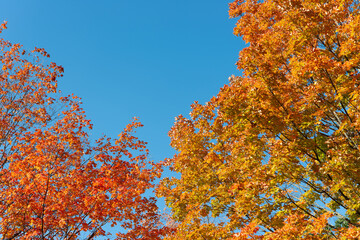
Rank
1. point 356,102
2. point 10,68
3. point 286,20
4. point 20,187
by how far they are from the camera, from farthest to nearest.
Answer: point 10,68, point 20,187, point 286,20, point 356,102

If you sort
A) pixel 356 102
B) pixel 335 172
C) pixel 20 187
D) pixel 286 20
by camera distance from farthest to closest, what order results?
pixel 20 187 → pixel 286 20 → pixel 335 172 → pixel 356 102

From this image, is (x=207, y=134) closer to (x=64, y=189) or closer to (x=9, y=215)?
(x=64, y=189)

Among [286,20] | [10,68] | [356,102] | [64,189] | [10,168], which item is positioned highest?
[10,68]

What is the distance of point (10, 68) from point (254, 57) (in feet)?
38.1

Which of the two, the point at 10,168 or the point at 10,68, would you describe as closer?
the point at 10,168

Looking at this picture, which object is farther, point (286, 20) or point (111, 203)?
point (111, 203)

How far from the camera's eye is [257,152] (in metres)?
8.41

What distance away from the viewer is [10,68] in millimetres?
12844

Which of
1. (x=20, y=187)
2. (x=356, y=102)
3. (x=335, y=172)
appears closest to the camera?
(x=356, y=102)

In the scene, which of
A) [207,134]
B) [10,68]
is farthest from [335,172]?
[10,68]

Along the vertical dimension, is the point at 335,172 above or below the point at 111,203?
below

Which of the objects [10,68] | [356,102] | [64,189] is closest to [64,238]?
[64,189]

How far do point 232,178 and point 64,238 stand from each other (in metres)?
6.68

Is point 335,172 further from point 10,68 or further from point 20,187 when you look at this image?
point 10,68
